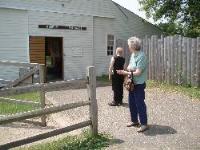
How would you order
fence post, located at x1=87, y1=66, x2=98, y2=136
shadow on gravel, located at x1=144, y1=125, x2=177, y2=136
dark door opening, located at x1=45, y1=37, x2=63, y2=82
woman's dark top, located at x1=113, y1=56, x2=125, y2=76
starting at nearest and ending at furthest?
1. fence post, located at x1=87, y1=66, x2=98, y2=136
2. shadow on gravel, located at x1=144, y1=125, x2=177, y2=136
3. woman's dark top, located at x1=113, y1=56, x2=125, y2=76
4. dark door opening, located at x1=45, y1=37, x2=63, y2=82

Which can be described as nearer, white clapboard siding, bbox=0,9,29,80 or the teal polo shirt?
the teal polo shirt

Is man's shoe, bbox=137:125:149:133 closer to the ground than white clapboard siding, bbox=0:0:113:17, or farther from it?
closer to the ground

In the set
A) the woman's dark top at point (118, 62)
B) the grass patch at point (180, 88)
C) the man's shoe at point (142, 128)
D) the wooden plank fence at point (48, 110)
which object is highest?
the woman's dark top at point (118, 62)

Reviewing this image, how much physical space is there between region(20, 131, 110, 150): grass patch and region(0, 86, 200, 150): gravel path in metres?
0.22

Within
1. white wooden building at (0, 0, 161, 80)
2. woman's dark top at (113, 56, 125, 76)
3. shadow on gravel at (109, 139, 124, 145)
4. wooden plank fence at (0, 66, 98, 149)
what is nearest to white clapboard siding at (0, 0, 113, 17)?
white wooden building at (0, 0, 161, 80)

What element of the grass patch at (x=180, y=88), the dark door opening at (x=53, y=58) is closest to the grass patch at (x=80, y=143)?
the grass patch at (x=180, y=88)

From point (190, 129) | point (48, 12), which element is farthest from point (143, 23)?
point (190, 129)

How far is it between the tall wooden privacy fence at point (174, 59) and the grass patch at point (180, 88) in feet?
0.98

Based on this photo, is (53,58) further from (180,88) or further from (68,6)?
(180,88)

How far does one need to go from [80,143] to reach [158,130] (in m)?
1.85

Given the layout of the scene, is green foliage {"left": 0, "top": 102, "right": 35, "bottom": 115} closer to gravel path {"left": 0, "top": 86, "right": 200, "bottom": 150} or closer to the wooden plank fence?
A: gravel path {"left": 0, "top": 86, "right": 200, "bottom": 150}

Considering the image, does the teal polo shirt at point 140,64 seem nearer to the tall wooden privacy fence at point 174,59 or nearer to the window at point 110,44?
the tall wooden privacy fence at point 174,59

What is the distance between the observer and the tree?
27359mm

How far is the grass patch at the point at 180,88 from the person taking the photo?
49.2 ft
